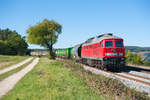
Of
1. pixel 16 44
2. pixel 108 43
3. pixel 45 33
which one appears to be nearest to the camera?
pixel 108 43

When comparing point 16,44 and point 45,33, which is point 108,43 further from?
point 16,44

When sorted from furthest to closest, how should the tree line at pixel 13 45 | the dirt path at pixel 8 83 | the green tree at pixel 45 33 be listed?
1. the tree line at pixel 13 45
2. the green tree at pixel 45 33
3. the dirt path at pixel 8 83

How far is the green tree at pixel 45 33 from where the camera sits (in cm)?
5144

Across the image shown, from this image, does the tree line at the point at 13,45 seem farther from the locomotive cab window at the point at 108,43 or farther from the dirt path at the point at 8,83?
the locomotive cab window at the point at 108,43

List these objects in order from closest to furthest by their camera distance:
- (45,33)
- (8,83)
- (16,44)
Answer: (8,83)
(45,33)
(16,44)

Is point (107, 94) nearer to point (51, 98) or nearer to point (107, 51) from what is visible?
point (51, 98)

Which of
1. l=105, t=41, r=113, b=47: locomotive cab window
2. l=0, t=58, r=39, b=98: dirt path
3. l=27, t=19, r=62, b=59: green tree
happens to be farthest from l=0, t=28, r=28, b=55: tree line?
l=105, t=41, r=113, b=47: locomotive cab window

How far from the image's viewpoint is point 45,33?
5203 centimetres

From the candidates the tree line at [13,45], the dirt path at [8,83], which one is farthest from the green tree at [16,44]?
the dirt path at [8,83]

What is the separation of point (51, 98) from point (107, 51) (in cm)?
1181

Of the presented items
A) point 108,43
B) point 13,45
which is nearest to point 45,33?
point 108,43

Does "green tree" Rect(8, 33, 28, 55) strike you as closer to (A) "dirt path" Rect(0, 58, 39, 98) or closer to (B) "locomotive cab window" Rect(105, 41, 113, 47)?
(A) "dirt path" Rect(0, 58, 39, 98)

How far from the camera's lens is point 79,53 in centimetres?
3294

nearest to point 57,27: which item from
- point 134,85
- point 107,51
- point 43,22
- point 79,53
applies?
point 43,22
